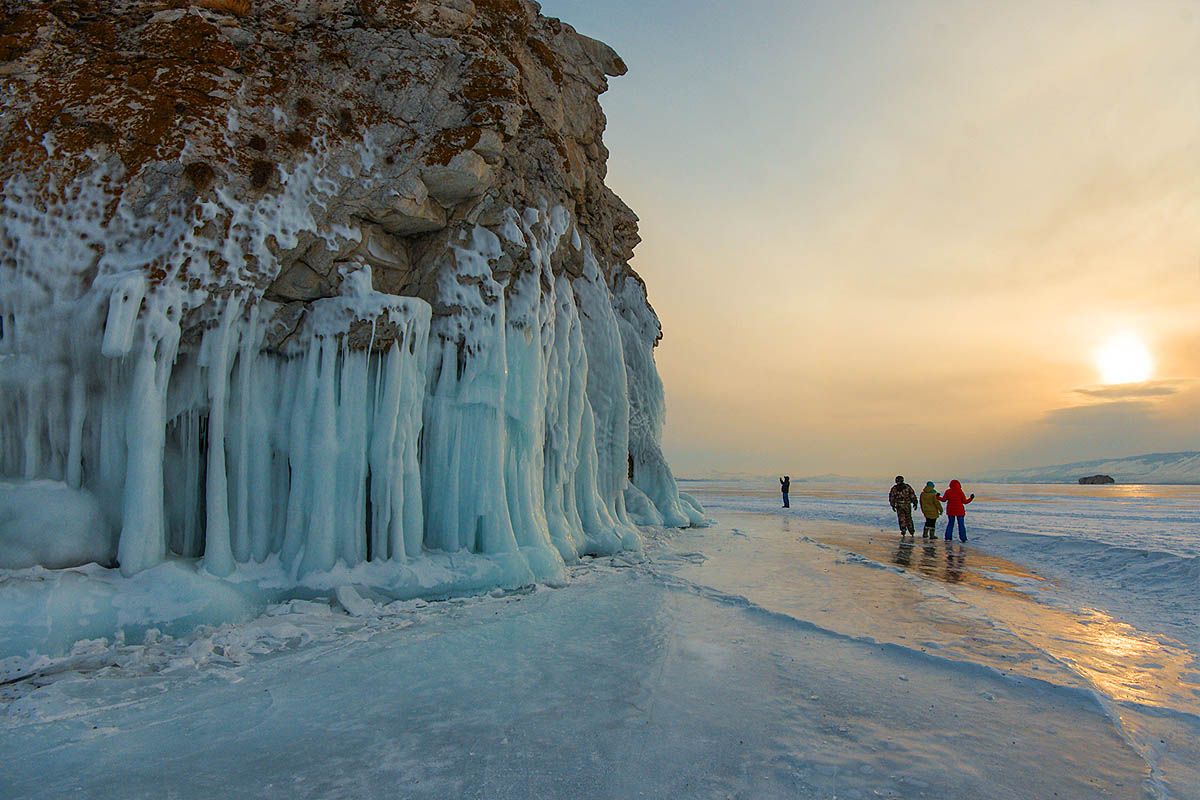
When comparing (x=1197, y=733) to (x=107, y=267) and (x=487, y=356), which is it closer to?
(x=487, y=356)

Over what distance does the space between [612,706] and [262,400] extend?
6.74 m

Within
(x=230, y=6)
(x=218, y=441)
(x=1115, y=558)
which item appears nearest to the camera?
(x=218, y=441)

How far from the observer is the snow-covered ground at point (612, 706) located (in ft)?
12.5

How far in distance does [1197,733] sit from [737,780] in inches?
152

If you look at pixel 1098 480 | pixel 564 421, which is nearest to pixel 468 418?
pixel 564 421

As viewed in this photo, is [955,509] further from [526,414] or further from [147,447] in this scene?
[147,447]

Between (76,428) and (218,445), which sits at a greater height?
(76,428)

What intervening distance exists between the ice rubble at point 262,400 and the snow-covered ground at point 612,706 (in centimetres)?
135

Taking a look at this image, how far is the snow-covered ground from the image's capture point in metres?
3.81

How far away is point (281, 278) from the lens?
8.95m

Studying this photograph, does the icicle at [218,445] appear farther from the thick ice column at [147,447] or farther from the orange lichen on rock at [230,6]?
the orange lichen on rock at [230,6]

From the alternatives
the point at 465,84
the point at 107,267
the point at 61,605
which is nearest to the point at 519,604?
the point at 61,605

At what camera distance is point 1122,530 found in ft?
64.4

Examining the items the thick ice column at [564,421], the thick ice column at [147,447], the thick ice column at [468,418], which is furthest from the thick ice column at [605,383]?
the thick ice column at [147,447]
